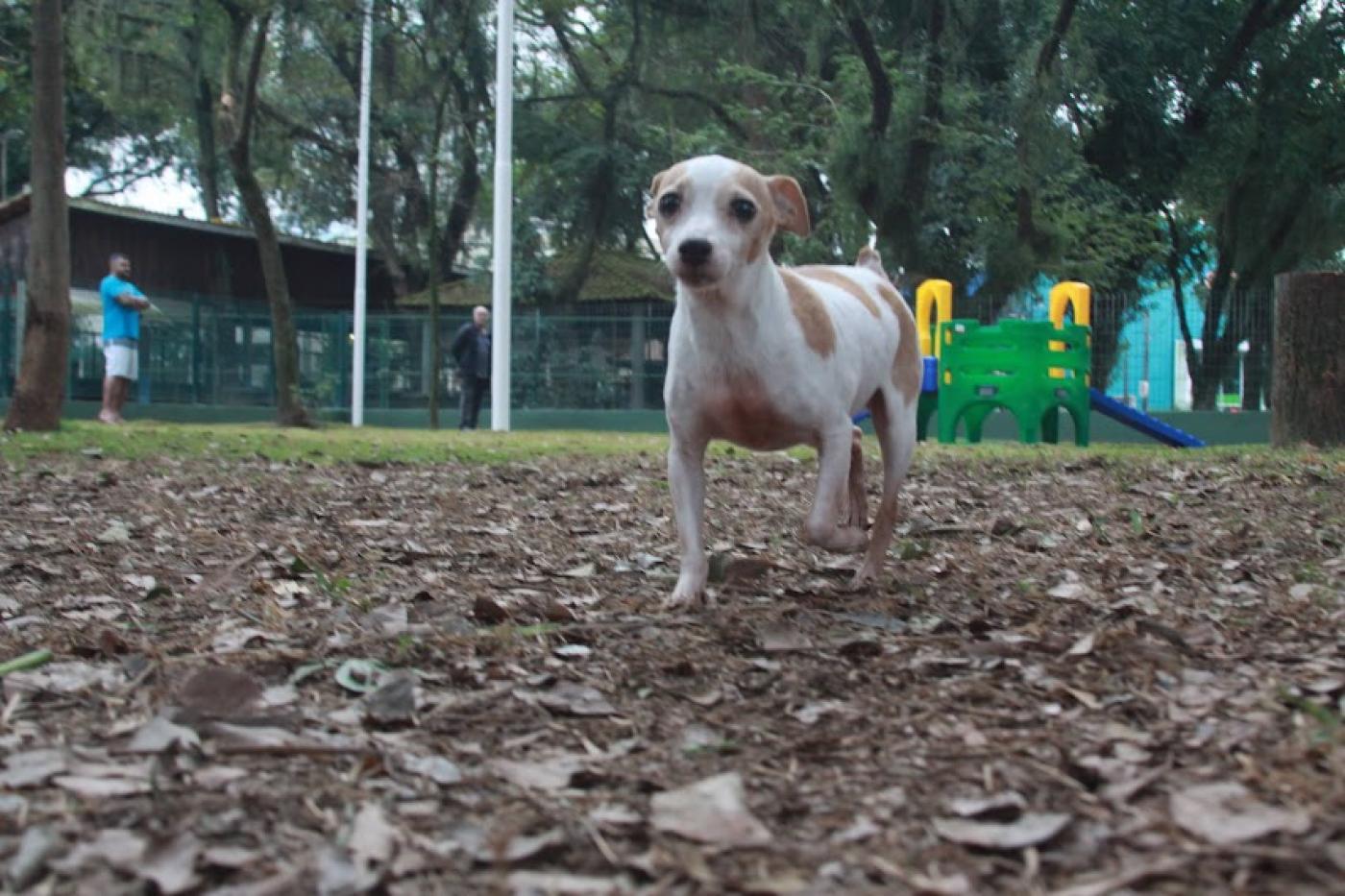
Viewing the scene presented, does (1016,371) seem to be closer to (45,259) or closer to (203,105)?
(45,259)

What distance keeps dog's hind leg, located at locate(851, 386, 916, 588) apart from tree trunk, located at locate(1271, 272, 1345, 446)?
6377mm

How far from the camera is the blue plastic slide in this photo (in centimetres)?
1498

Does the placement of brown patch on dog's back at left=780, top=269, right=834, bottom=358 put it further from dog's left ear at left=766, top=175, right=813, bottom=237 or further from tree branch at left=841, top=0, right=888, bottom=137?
tree branch at left=841, top=0, right=888, bottom=137

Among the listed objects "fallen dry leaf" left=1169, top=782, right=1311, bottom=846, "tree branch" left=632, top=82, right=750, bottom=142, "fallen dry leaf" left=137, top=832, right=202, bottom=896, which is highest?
"tree branch" left=632, top=82, right=750, bottom=142

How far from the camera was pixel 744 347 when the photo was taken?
449cm

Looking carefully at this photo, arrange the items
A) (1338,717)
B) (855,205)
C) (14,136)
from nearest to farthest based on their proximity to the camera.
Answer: (1338,717), (855,205), (14,136)

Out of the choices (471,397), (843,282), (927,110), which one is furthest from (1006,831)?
(471,397)

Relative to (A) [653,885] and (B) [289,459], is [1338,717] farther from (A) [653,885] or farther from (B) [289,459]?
(B) [289,459]

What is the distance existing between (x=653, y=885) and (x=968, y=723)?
3.46 feet

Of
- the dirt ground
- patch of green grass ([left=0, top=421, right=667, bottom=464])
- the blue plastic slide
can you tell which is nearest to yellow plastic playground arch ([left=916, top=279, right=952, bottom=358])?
the blue plastic slide

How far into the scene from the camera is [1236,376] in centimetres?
2255

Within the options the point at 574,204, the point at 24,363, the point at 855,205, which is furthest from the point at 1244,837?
the point at 574,204

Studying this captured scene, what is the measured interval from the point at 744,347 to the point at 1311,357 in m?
7.64

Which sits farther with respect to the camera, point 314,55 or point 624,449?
point 314,55
